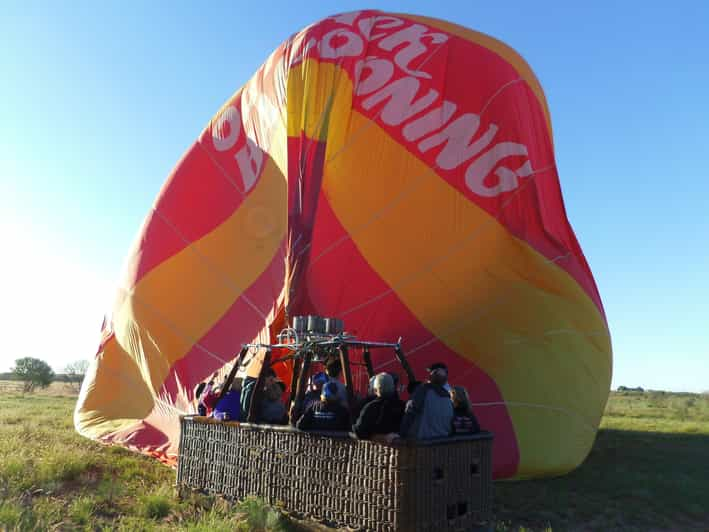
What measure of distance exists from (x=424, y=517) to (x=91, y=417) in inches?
315

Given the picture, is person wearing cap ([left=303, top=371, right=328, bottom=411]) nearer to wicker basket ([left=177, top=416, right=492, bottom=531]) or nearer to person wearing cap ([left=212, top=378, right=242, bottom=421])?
wicker basket ([left=177, top=416, right=492, bottom=531])

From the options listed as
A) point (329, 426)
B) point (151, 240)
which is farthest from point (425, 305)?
point (151, 240)

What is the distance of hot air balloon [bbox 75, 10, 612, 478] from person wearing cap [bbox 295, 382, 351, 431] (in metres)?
3.00

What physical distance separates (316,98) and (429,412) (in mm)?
6010

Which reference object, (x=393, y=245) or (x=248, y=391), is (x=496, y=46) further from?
(x=248, y=391)

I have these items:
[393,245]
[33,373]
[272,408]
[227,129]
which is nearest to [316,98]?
[227,129]

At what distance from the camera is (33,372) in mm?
35594

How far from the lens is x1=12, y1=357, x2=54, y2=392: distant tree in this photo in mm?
35312

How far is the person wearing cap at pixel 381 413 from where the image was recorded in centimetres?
488

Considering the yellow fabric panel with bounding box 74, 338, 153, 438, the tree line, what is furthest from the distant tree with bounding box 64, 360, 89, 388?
the yellow fabric panel with bounding box 74, 338, 153, 438

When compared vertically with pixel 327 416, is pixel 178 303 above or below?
above

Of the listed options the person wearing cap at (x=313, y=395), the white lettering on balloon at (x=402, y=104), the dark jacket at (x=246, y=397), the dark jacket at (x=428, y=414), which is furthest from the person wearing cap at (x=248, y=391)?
the white lettering on balloon at (x=402, y=104)

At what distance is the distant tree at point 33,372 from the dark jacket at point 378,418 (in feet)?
113

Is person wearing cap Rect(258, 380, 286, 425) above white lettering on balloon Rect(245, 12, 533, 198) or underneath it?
underneath
